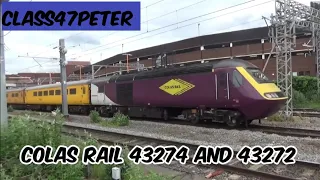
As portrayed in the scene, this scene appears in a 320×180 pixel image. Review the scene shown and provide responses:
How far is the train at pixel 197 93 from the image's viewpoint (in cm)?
1403

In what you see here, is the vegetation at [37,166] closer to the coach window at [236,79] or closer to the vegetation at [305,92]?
the coach window at [236,79]

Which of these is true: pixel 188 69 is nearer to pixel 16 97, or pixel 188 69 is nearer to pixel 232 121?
pixel 232 121

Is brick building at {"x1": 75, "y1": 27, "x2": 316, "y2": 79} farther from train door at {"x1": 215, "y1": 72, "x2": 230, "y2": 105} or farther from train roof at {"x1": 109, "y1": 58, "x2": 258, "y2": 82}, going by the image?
train door at {"x1": 215, "y1": 72, "x2": 230, "y2": 105}

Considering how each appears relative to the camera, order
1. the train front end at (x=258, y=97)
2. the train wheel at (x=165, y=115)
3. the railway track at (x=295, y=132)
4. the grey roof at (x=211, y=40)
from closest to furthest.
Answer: the railway track at (x=295, y=132) < the train front end at (x=258, y=97) < the train wheel at (x=165, y=115) < the grey roof at (x=211, y=40)

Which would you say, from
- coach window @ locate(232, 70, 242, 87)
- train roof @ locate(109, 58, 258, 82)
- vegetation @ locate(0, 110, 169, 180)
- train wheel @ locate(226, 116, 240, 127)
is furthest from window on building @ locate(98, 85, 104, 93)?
vegetation @ locate(0, 110, 169, 180)

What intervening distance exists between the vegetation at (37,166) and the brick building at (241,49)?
36049 millimetres

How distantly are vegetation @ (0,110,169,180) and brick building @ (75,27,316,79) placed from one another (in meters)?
36.0

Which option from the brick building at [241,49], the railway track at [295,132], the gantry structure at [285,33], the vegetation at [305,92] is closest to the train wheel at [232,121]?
the railway track at [295,132]

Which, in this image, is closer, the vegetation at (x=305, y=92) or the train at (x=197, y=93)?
the train at (x=197, y=93)

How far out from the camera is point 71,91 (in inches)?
1148

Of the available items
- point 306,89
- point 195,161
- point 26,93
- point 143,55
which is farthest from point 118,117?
point 143,55

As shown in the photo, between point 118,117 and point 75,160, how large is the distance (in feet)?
40.9

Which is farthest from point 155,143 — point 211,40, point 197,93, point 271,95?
point 211,40

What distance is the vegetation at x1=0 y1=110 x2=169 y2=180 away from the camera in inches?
212
